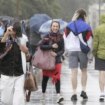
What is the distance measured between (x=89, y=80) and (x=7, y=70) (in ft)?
31.4

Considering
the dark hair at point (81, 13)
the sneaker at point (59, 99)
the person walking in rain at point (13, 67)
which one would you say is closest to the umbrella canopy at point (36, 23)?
the dark hair at point (81, 13)

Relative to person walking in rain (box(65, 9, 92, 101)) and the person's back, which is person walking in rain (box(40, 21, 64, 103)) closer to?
person walking in rain (box(65, 9, 92, 101))

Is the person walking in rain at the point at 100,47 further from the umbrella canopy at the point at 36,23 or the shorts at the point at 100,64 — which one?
the umbrella canopy at the point at 36,23

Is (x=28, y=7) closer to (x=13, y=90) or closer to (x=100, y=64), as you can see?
(x=100, y=64)

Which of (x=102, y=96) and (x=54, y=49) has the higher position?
(x=54, y=49)

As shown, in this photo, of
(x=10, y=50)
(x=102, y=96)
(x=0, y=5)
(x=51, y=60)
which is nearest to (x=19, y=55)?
(x=10, y=50)

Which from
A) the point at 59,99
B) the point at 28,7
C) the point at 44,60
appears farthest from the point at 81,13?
the point at 28,7

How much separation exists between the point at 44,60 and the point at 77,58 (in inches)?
30.2

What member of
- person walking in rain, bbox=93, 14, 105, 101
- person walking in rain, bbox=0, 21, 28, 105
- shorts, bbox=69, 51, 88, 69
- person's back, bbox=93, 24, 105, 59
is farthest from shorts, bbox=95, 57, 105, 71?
person walking in rain, bbox=0, 21, 28, 105

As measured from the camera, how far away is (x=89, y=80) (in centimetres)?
2023

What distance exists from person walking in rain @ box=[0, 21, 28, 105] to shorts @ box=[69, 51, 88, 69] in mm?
3105

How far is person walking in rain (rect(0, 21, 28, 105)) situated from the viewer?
10.7 meters

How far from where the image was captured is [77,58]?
1395cm

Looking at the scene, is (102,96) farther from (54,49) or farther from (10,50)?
(10,50)
